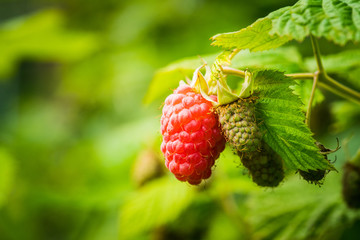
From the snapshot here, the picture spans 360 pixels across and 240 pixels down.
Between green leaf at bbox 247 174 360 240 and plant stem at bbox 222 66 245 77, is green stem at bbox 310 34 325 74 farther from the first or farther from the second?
green leaf at bbox 247 174 360 240

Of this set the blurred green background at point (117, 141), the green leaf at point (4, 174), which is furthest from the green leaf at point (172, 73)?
the green leaf at point (4, 174)

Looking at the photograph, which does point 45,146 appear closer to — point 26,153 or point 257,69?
point 26,153

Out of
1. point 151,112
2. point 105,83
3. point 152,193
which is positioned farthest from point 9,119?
point 152,193

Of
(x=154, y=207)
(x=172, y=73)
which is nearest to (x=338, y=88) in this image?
(x=172, y=73)

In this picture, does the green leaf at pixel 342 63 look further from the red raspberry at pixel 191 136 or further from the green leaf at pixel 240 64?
the red raspberry at pixel 191 136

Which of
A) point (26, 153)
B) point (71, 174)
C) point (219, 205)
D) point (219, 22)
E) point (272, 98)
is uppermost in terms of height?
point (272, 98)

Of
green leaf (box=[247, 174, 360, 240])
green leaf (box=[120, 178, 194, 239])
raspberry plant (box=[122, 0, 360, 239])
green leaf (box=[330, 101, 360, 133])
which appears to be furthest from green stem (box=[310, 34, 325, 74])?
green leaf (box=[120, 178, 194, 239])

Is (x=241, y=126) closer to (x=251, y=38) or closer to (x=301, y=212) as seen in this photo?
(x=251, y=38)
